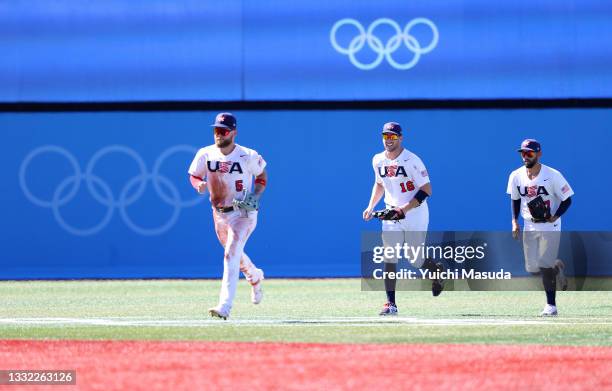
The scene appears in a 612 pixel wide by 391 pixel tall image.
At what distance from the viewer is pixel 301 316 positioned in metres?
14.0

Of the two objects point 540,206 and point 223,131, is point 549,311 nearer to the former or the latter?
point 540,206

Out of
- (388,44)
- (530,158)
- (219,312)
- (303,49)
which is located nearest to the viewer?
(219,312)

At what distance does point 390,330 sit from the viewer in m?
12.0

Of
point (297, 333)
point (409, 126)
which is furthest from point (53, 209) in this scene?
point (297, 333)

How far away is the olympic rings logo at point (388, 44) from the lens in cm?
2256

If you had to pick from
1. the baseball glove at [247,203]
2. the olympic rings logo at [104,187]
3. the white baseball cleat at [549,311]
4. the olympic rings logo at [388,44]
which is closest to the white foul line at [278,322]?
the white baseball cleat at [549,311]

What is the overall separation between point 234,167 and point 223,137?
32 centimetres

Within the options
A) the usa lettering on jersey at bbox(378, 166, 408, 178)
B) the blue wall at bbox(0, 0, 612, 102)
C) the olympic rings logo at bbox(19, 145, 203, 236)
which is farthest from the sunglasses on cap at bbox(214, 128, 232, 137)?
the olympic rings logo at bbox(19, 145, 203, 236)

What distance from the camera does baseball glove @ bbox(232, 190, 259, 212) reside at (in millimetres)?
13156

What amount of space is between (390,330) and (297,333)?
2.89ft

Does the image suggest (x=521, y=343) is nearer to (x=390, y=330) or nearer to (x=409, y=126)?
(x=390, y=330)

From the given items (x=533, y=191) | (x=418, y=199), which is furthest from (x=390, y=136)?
(x=533, y=191)

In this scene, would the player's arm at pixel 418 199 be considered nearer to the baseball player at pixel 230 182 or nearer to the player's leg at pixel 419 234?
the player's leg at pixel 419 234

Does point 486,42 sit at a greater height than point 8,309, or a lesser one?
greater
